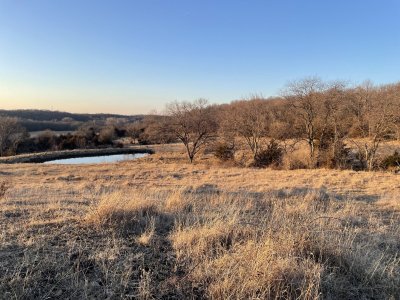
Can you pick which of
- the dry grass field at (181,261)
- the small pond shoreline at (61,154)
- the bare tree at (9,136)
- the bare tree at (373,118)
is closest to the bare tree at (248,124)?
the bare tree at (373,118)

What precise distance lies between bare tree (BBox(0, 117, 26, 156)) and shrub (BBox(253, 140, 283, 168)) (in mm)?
44910

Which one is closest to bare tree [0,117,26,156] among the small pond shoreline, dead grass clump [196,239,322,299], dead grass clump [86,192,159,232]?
the small pond shoreline

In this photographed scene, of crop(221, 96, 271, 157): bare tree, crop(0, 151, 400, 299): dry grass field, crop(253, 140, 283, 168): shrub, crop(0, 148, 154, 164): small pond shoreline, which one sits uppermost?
crop(221, 96, 271, 157): bare tree

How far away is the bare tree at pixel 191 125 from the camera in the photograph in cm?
4184

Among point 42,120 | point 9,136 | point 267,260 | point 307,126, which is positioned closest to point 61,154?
point 9,136

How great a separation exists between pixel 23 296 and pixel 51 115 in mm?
161569

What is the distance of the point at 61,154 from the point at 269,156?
37544 millimetres

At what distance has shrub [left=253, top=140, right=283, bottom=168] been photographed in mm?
33844

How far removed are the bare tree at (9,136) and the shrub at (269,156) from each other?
4491 centimetres

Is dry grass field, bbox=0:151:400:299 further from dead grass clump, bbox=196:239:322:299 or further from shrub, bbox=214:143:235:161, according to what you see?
shrub, bbox=214:143:235:161

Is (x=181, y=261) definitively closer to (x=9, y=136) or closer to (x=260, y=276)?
(x=260, y=276)

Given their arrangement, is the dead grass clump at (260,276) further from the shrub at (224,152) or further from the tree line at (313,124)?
the shrub at (224,152)

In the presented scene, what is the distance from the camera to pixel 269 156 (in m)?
34.2

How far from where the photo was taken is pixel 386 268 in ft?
11.6
